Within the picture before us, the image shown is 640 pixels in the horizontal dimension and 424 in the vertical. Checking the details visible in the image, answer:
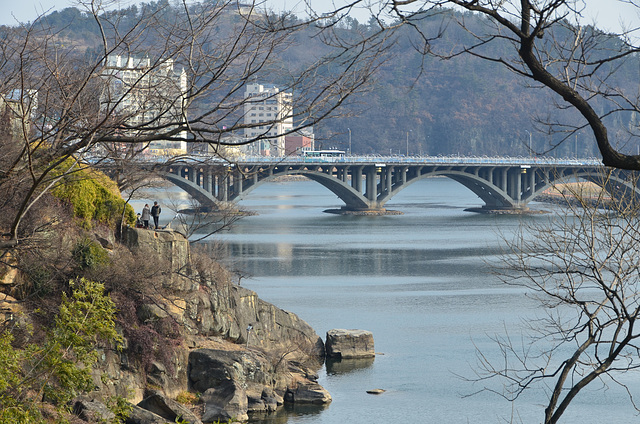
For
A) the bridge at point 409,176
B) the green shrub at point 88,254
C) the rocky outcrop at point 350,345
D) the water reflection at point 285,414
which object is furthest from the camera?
the bridge at point 409,176

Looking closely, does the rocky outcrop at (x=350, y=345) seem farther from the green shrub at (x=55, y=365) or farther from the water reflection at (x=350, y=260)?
the water reflection at (x=350, y=260)

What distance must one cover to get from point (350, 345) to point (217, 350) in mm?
6274

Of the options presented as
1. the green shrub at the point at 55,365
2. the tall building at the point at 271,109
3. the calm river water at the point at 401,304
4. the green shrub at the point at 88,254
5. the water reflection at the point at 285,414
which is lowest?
the water reflection at the point at 285,414

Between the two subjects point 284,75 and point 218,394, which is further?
point 218,394

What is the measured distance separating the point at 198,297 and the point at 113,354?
13.8 ft

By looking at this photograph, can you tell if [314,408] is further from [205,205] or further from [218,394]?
[205,205]

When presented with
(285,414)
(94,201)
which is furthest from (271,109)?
(94,201)

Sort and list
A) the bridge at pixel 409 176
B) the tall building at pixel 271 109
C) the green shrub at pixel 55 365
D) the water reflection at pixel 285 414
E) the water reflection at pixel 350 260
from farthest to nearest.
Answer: the bridge at pixel 409 176 < the water reflection at pixel 350 260 < the water reflection at pixel 285 414 < the green shrub at pixel 55 365 < the tall building at pixel 271 109

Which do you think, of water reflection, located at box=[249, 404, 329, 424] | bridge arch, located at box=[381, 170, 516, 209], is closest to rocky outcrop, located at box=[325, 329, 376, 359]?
water reflection, located at box=[249, 404, 329, 424]

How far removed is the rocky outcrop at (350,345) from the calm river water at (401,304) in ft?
1.41

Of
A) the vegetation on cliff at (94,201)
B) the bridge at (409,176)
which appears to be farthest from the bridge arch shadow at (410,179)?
the vegetation on cliff at (94,201)

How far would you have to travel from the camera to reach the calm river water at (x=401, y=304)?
21078 mm

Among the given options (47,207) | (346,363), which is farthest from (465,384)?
(47,207)

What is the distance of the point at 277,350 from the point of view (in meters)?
23.5
